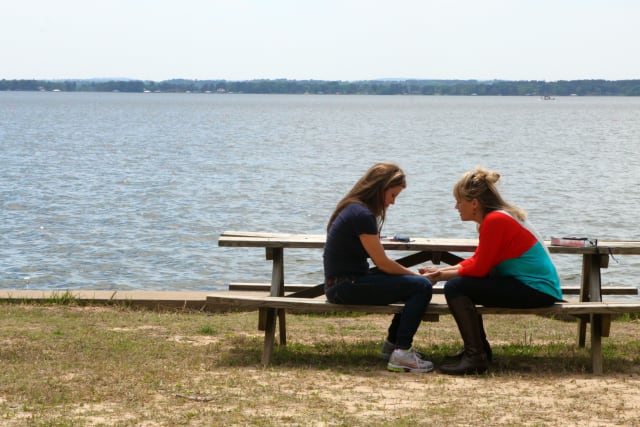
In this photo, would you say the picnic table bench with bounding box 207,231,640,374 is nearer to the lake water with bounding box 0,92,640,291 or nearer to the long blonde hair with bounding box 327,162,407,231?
the long blonde hair with bounding box 327,162,407,231

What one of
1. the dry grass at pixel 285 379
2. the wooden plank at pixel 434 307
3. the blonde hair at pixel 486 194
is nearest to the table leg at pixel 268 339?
the dry grass at pixel 285 379

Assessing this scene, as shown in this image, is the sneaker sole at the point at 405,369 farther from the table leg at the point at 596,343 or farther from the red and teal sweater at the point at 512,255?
the table leg at the point at 596,343

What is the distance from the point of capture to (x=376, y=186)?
6.80 metres

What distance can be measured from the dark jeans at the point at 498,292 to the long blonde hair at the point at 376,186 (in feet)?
2.28

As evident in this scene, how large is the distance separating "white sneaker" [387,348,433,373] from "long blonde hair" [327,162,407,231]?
905mm

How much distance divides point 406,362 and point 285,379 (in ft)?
2.72

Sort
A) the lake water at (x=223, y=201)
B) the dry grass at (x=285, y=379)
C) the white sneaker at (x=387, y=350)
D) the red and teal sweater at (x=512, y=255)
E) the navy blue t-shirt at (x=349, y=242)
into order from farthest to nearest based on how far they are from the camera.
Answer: the lake water at (x=223, y=201) → the white sneaker at (x=387, y=350) → the navy blue t-shirt at (x=349, y=242) → the red and teal sweater at (x=512, y=255) → the dry grass at (x=285, y=379)

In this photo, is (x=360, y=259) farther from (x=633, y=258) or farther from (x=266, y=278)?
(x=633, y=258)

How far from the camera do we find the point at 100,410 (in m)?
5.69

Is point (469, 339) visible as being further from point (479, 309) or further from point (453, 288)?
point (453, 288)

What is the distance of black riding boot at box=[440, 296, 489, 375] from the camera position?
6781 mm

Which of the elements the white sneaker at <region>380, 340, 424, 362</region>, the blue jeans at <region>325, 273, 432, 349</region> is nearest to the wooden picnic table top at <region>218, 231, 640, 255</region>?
the blue jeans at <region>325, 273, 432, 349</region>

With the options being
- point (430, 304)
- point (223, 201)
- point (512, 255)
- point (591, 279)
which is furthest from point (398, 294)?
point (223, 201)

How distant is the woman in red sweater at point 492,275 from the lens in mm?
6746
